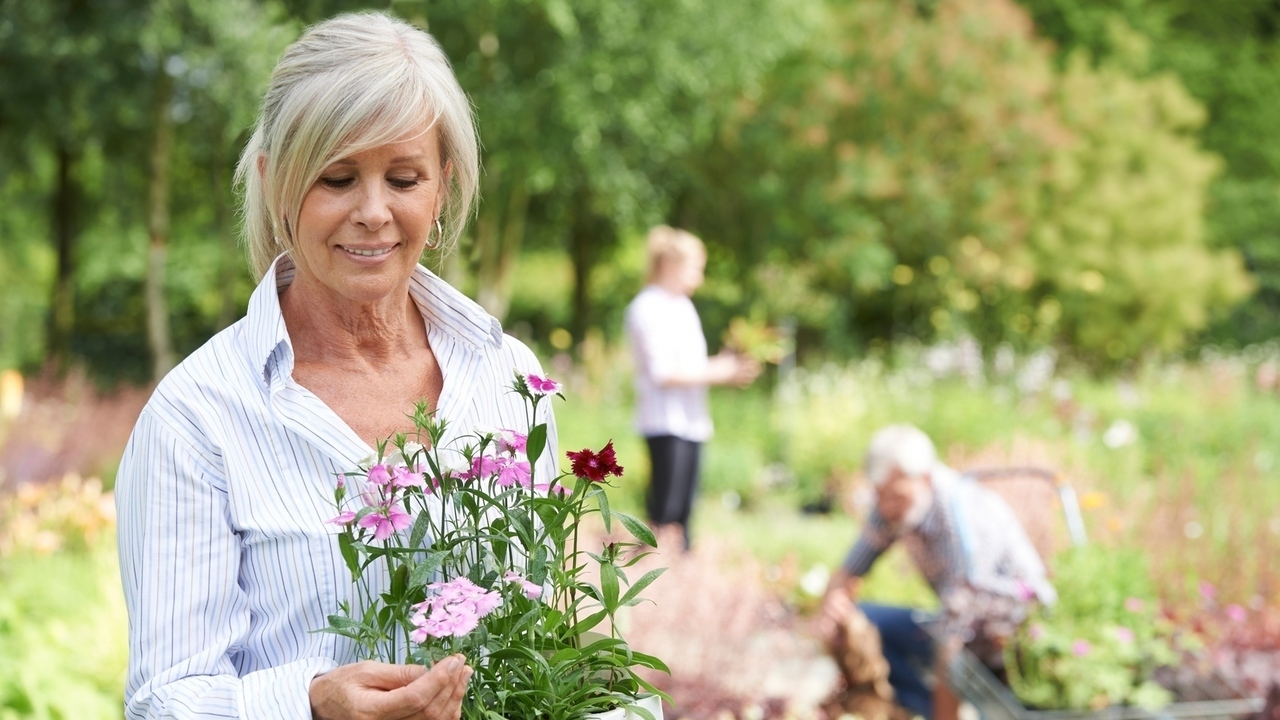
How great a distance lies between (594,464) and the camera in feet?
4.12

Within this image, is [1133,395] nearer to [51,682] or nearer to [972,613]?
[972,613]

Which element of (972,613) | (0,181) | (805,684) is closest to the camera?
(972,613)

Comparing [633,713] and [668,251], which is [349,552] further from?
[668,251]

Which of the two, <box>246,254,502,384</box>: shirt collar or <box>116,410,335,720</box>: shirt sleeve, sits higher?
<box>246,254,502,384</box>: shirt collar

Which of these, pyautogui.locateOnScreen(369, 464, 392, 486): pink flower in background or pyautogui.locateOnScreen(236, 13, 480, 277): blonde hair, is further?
pyautogui.locateOnScreen(236, 13, 480, 277): blonde hair

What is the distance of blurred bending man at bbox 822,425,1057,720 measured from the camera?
→ 12.0 ft

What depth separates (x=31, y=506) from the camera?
5.18m

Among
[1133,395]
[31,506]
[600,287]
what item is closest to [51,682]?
[31,506]

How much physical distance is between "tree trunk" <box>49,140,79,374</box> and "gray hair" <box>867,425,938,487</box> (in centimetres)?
1030

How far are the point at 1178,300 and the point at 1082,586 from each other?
11192mm

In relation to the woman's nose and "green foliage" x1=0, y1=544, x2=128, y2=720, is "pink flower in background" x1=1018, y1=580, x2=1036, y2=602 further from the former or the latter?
the woman's nose

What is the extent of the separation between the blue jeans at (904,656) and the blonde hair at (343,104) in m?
3.10

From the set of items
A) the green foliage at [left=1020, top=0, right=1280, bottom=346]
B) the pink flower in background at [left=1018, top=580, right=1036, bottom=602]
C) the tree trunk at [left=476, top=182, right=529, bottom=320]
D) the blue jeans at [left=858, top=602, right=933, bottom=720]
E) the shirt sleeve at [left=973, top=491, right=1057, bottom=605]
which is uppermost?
the green foliage at [left=1020, top=0, right=1280, bottom=346]

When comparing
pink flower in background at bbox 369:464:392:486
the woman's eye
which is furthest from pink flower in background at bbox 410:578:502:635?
the woman's eye
